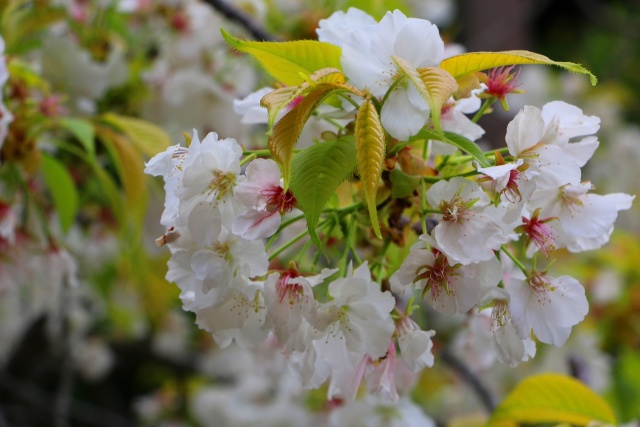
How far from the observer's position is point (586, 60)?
167 inches

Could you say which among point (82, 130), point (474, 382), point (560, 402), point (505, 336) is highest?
point (505, 336)

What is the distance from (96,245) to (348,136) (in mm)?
1173

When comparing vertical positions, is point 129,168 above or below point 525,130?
below

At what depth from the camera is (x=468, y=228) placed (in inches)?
23.1

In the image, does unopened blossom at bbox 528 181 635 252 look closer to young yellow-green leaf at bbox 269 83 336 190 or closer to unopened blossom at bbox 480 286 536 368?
unopened blossom at bbox 480 286 536 368

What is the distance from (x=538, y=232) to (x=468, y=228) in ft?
0.31

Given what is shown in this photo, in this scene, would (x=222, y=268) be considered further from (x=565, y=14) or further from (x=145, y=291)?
(x=565, y=14)

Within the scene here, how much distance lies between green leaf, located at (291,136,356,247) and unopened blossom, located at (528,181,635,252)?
0.65 ft

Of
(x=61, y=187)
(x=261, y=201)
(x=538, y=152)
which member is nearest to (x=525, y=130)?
(x=538, y=152)

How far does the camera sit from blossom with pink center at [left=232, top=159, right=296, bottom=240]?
1.92ft

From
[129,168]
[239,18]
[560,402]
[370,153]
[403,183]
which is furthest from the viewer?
[239,18]

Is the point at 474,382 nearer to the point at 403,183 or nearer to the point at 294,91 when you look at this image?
the point at 403,183

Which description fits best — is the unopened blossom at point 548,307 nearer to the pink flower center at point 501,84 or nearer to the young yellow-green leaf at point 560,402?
the pink flower center at point 501,84

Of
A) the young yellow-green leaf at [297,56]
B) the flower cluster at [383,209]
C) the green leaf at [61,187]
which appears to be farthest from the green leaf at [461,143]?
the green leaf at [61,187]
